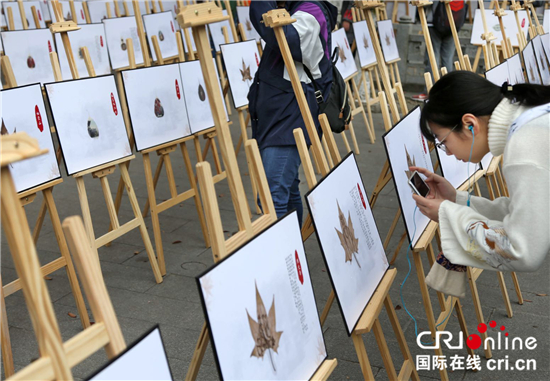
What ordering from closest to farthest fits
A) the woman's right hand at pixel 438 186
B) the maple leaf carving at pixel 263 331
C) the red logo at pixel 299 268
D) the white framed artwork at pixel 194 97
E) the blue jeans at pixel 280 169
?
the maple leaf carving at pixel 263 331
the red logo at pixel 299 268
the woman's right hand at pixel 438 186
the blue jeans at pixel 280 169
the white framed artwork at pixel 194 97

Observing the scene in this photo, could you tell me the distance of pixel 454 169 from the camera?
2979 millimetres

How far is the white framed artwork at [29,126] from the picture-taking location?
2.71 m

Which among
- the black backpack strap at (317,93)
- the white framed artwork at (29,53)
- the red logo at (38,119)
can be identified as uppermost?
the white framed artwork at (29,53)

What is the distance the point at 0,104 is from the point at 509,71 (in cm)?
296

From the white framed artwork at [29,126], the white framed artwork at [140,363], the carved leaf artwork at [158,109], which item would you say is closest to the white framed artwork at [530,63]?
the carved leaf artwork at [158,109]

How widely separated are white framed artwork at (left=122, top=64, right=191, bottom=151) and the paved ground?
28.1 inches

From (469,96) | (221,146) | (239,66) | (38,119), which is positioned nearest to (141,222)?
(38,119)

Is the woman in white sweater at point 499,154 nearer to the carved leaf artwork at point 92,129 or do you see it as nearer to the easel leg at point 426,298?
the easel leg at point 426,298

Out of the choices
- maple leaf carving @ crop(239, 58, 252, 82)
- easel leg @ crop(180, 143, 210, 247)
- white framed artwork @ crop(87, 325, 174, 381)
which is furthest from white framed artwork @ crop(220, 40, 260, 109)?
white framed artwork @ crop(87, 325, 174, 381)

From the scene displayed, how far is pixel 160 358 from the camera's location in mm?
1135

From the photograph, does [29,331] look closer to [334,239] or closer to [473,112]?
[334,239]

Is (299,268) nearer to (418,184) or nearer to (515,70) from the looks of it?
(418,184)

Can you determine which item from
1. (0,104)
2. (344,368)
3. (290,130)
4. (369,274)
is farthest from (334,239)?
(0,104)

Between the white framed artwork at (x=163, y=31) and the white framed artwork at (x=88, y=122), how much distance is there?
9.53ft
